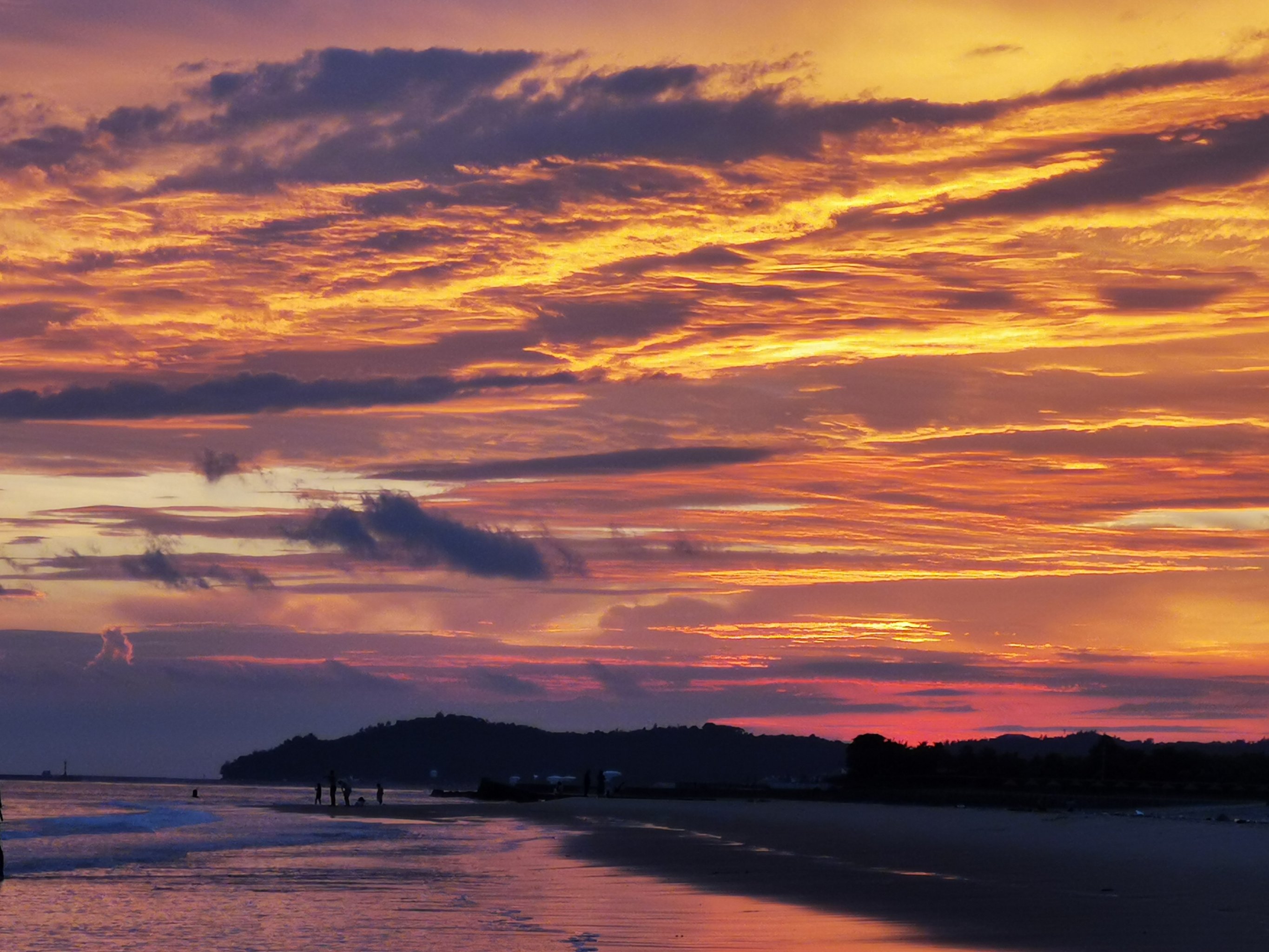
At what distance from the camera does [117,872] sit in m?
35.7

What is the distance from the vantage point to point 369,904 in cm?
2623

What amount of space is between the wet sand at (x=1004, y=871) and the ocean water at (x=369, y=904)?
1.53m

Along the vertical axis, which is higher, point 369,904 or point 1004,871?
point 1004,871

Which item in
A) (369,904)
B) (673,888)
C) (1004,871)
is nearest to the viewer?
(369,904)

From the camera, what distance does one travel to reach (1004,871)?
31516 millimetres

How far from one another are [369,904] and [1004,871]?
45.6 feet

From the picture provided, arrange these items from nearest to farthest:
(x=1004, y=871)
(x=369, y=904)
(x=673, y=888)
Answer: (x=369, y=904) < (x=673, y=888) < (x=1004, y=871)

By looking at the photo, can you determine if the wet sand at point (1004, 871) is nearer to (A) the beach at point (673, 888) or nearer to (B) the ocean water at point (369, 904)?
(A) the beach at point (673, 888)

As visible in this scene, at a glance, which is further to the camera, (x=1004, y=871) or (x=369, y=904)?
(x=1004, y=871)

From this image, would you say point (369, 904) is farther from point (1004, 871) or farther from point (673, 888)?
point (1004, 871)

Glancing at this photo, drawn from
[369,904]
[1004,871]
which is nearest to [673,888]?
[369,904]

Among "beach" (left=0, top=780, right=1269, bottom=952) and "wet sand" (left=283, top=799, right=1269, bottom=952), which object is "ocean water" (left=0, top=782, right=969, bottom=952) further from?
"wet sand" (left=283, top=799, right=1269, bottom=952)

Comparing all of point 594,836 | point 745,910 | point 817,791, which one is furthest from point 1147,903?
point 817,791

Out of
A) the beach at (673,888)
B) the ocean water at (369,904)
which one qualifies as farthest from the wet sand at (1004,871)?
the ocean water at (369,904)
